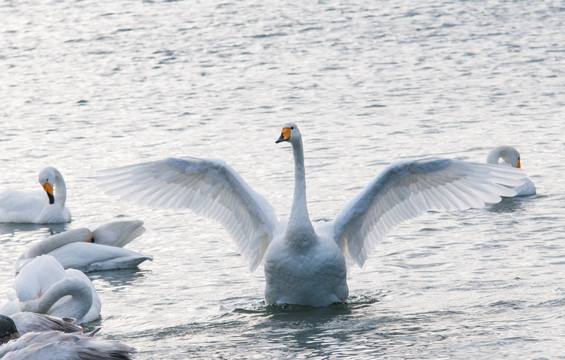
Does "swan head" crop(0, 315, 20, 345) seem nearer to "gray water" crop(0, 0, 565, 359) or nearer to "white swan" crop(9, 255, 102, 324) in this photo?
"gray water" crop(0, 0, 565, 359)

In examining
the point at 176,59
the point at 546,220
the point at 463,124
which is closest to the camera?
the point at 546,220

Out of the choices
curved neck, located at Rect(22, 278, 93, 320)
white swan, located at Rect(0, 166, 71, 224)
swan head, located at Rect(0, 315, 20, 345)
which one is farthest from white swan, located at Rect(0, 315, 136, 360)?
white swan, located at Rect(0, 166, 71, 224)

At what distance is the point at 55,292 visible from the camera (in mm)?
9391

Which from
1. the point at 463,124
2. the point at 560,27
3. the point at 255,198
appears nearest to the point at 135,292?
the point at 255,198

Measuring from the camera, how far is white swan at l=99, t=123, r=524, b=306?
939cm

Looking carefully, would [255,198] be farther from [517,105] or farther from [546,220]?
[517,105]

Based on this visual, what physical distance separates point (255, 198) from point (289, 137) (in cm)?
75

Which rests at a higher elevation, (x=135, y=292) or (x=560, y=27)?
(x=560, y=27)

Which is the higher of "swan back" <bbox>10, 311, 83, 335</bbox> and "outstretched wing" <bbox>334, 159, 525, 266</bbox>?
"outstretched wing" <bbox>334, 159, 525, 266</bbox>

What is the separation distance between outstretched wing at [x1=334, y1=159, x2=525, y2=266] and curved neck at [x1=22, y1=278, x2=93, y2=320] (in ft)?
7.53

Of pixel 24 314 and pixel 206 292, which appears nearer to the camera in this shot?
pixel 24 314

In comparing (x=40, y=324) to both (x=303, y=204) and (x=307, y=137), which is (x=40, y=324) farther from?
(x=307, y=137)

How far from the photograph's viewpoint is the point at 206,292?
1023 cm

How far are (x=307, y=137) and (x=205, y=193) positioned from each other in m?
5.94
